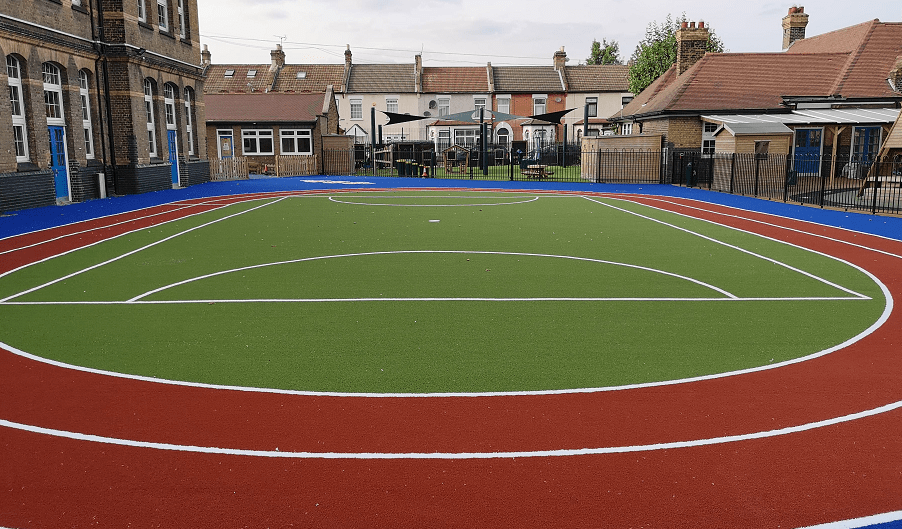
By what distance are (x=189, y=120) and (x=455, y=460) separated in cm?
3327

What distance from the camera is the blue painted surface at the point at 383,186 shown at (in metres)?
18.2

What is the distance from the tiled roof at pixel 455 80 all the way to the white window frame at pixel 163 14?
33.5 m

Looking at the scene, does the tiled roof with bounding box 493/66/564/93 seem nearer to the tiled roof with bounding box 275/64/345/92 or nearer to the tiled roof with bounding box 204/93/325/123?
the tiled roof with bounding box 275/64/345/92

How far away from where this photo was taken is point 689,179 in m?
32.3

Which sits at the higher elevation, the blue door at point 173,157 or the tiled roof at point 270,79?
the tiled roof at point 270,79

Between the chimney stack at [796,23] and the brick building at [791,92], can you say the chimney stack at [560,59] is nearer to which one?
the chimney stack at [796,23]

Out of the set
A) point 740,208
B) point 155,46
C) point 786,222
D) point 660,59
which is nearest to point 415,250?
point 786,222

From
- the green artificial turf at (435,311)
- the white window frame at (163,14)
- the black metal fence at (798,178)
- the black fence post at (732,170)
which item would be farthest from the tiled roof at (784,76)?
the white window frame at (163,14)

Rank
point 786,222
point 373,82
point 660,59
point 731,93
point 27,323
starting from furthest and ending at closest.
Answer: point 373,82 → point 660,59 → point 731,93 → point 786,222 → point 27,323

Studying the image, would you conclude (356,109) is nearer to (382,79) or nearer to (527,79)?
(382,79)

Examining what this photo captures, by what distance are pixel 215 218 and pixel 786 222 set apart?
15.6 m

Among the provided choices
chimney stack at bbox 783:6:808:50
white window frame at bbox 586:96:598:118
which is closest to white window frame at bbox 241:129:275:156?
white window frame at bbox 586:96:598:118

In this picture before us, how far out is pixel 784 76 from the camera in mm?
36500

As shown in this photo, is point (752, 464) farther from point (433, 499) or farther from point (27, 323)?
point (27, 323)
